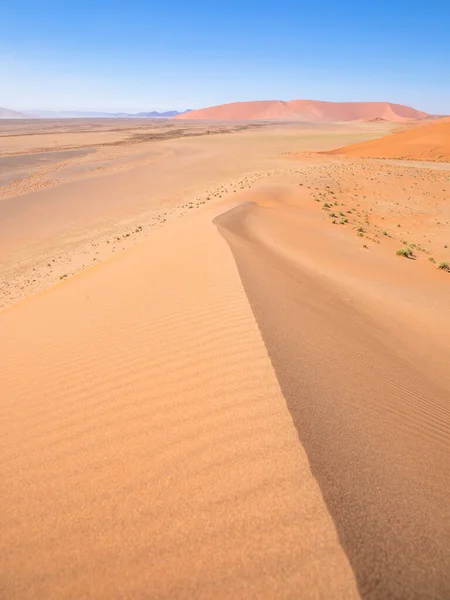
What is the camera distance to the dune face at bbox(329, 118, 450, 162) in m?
36.0

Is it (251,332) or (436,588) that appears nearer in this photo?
(436,588)

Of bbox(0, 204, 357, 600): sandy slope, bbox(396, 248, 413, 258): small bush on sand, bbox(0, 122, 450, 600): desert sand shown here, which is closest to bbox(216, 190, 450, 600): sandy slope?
bbox(0, 122, 450, 600): desert sand

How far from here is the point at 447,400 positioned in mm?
4422

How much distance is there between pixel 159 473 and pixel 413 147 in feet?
148

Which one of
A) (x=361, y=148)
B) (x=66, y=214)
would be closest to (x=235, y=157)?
(x=361, y=148)

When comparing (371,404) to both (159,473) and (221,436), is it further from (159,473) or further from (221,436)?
(159,473)

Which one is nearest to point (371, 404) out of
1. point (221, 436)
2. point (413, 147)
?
point (221, 436)

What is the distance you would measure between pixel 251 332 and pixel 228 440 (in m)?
1.62

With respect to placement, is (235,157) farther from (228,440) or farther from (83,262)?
(228,440)

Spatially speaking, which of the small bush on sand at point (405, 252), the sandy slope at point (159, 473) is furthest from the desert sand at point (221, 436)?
the small bush on sand at point (405, 252)

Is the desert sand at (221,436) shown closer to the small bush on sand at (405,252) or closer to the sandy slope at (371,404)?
the sandy slope at (371,404)

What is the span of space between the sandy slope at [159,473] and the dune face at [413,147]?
124ft

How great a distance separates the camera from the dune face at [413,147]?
36.0m

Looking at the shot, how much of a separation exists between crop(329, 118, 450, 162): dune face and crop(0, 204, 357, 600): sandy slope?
1482 inches
